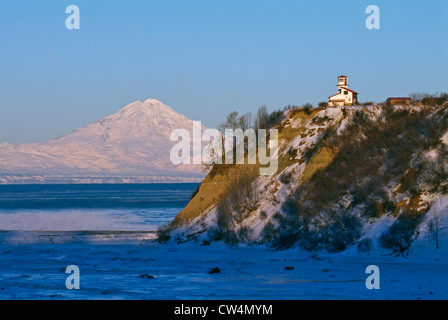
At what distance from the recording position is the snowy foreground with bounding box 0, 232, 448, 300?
4219 centimetres

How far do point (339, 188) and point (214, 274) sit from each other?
22.1 m

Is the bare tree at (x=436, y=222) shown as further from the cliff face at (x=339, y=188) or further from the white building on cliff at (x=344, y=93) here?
the white building on cliff at (x=344, y=93)

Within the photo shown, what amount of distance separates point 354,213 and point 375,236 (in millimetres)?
5120

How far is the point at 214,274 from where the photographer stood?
50.8 meters

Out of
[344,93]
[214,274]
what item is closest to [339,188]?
[214,274]

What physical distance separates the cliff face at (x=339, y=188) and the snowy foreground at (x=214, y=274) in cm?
243

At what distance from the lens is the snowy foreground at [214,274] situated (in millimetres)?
42188

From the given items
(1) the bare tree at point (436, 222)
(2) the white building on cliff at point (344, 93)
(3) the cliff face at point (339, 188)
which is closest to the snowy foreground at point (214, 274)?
(1) the bare tree at point (436, 222)

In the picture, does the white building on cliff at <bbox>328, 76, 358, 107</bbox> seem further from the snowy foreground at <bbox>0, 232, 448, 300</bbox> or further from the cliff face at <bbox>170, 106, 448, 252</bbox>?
the snowy foreground at <bbox>0, 232, 448, 300</bbox>

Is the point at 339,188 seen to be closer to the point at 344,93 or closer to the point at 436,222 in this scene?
the point at 436,222

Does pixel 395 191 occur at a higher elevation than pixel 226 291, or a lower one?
higher
